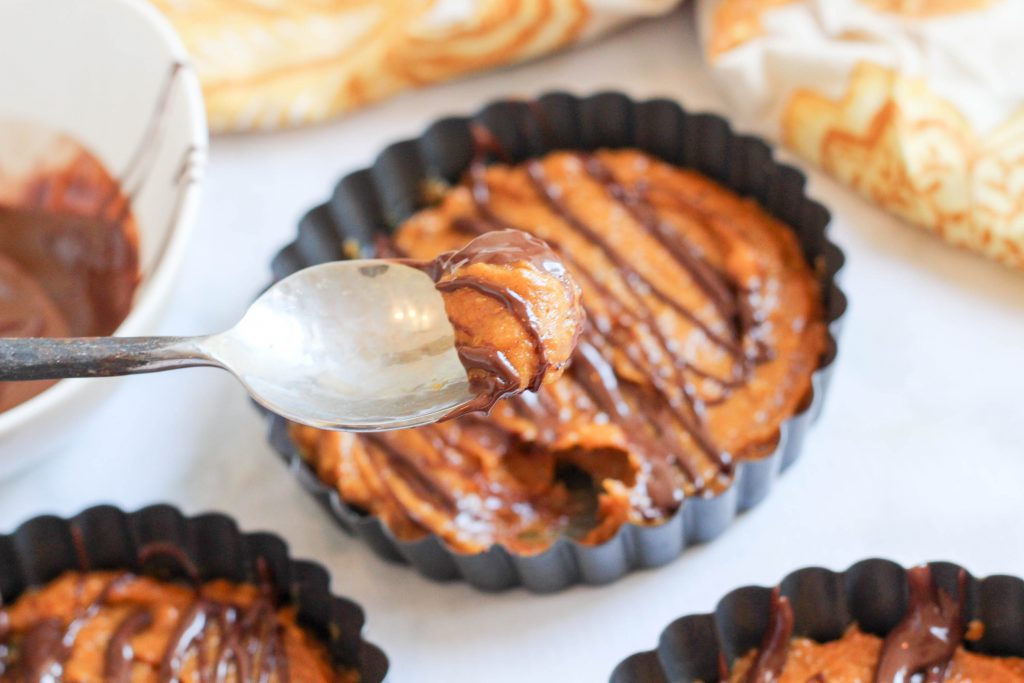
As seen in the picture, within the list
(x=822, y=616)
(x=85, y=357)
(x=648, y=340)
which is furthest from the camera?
(x=648, y=340)

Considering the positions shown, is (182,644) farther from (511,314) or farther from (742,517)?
(742,517)

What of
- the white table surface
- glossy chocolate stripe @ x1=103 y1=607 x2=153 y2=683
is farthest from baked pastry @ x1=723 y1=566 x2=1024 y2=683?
glossy chocolate stripe @ x1=103 y1=607 x2=153 y2=683

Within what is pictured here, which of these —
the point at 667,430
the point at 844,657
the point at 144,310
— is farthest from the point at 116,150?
the point at 844,657

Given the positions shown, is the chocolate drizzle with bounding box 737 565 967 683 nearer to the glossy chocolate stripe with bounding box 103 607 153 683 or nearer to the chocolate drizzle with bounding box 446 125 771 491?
the chocolate drizzle with bounding box 446 125 771 491

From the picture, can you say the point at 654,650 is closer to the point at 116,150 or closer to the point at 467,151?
the point at 467,151

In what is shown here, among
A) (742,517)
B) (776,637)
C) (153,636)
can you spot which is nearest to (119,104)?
(153,636)
